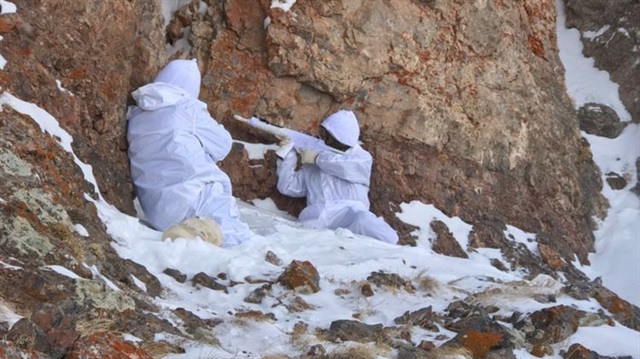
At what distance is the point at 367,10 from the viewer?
9.25 metres

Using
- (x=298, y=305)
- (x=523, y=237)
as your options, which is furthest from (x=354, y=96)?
(x=298, y=305)

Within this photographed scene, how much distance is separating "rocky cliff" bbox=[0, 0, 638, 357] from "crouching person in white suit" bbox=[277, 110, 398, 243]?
266 millimetres

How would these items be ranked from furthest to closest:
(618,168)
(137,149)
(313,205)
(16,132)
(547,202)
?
(618,168), (547,202), (313,205), (137,149), (16,132)

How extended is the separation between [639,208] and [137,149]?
625cm

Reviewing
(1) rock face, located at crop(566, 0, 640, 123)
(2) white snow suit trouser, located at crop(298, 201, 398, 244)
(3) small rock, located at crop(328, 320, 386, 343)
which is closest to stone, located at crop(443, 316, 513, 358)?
(3) small rock, located at crop(328, 320, 386, 343)

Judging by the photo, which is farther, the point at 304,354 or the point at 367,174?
the point at 367,174

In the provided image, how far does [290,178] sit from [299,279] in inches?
122

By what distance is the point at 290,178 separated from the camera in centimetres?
841

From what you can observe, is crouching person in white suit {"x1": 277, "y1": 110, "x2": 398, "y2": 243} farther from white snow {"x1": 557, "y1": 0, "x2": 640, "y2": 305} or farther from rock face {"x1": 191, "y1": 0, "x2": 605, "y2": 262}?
white snow {"x1": 557, "y1": 0, "x2": 640, "y2": 305}

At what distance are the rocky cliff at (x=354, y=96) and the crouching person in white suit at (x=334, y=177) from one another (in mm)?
266

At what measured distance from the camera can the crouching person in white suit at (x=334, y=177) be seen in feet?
27.0

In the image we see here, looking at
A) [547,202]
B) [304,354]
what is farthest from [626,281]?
[304,354]

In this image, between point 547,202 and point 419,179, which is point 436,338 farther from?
point 547,202

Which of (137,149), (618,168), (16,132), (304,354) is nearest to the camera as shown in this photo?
(304,354)
